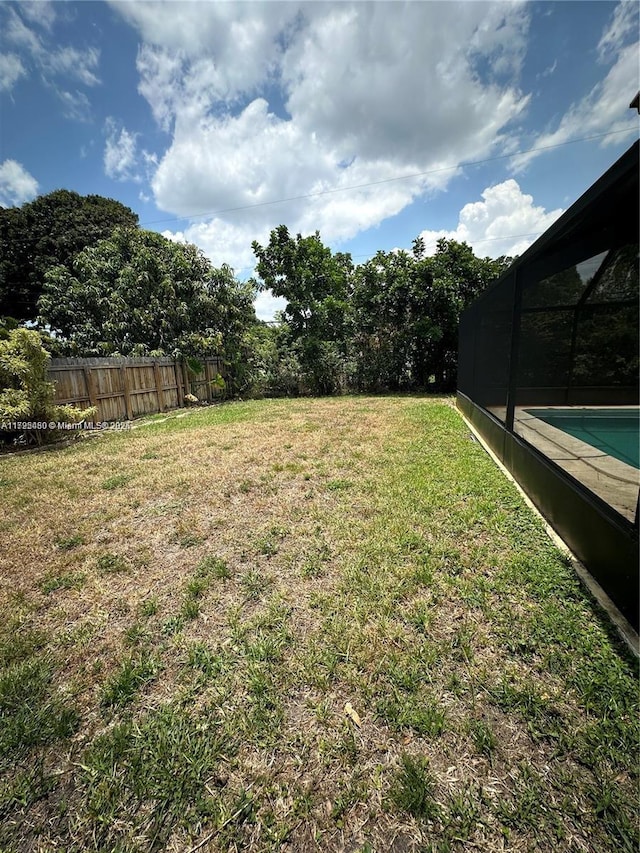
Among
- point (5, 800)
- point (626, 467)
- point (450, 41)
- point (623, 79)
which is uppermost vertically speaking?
point (450, 41)

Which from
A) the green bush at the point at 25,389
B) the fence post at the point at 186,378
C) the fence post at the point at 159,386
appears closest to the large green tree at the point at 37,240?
the fence post at the point at 186,378

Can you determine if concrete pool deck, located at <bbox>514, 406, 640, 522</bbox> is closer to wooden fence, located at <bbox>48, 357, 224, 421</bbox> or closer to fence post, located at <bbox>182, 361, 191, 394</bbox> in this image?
wooden fence, located at <bbox>48, 357, 224, 421</bbox>

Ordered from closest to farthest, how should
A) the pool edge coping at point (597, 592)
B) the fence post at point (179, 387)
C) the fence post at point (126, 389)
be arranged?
the pool edge coping at point (597, 592) < the fence post at point (126, 389) < the fence post at point (179, 387)

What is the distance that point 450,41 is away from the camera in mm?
5871

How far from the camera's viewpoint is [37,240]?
1664cm

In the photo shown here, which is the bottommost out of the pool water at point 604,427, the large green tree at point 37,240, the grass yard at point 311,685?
the grass yard at point 311,685

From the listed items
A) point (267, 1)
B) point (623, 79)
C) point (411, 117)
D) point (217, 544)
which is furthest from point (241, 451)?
point (411, 117)

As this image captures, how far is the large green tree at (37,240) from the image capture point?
1648cm

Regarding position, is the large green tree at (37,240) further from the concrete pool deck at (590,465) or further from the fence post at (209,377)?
the concrete pool deck at (590,465)

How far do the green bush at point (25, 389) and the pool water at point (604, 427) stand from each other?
7938 mm

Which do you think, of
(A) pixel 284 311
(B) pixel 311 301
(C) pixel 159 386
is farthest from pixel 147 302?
(B) pixel 311 301

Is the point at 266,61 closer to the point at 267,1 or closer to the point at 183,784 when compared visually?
the point at 267,1

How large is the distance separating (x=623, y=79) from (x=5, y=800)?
672 cm

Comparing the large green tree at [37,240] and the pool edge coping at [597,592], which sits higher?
the large green tree at [37,240]
